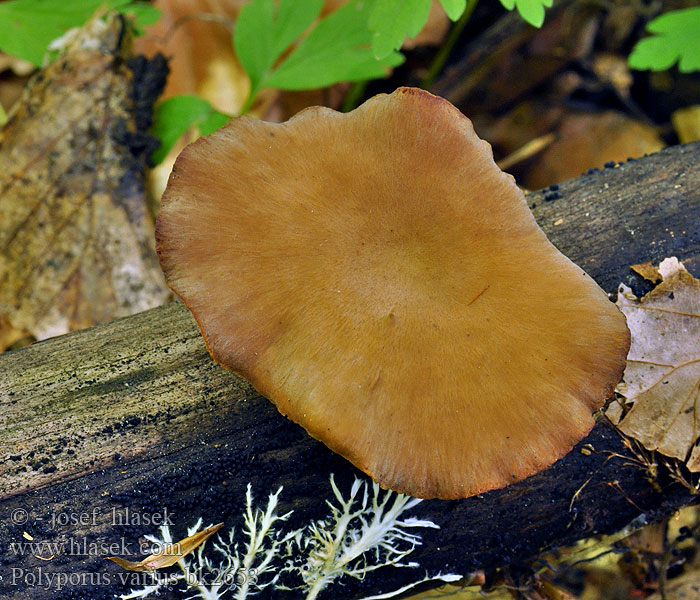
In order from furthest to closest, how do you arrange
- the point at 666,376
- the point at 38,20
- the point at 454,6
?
the point at 38,20 < the point at 454,6 < the point at 666,376

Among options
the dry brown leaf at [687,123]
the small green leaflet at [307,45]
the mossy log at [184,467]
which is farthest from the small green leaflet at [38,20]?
the dry brown leaf at [687,123]

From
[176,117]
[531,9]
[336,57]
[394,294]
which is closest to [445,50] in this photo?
[336,57]

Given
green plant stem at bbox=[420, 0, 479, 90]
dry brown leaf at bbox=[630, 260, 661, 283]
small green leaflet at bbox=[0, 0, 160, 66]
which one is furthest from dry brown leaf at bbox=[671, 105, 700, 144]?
small green leaflet at bbox=[0, 0, 160, 66]

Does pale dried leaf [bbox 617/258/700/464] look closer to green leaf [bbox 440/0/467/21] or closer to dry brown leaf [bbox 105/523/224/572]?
green leaf [bbox 440/0/467/21]

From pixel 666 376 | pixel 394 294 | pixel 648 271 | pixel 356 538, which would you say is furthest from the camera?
pixel 648 271

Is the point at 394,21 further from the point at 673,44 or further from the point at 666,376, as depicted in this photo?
the point at 666,376

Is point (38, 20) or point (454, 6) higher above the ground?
point (38, 20)

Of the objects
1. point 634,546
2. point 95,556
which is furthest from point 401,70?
point 95,556
